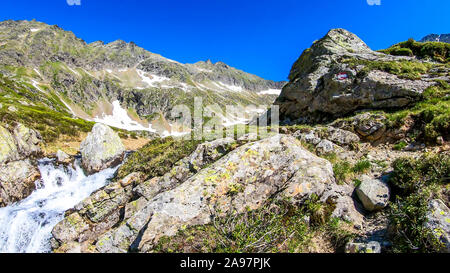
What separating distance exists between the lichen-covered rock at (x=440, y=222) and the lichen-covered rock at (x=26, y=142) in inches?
1150

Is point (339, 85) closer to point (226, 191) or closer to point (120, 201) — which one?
point (226, 191)

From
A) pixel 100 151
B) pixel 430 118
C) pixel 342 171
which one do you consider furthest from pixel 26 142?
pixel 430 118

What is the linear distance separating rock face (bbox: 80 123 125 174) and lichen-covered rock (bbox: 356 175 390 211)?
76.2ft

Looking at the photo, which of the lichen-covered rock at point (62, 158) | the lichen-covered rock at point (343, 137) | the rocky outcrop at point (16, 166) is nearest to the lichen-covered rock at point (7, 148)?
the rocky outcrop at point (16, 166)

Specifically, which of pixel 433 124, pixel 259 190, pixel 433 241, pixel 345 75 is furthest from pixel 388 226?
pixel 345 75

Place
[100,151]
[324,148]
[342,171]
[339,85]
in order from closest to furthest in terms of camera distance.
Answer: [342,171] → [324,148] → [339,85] → [100,151]

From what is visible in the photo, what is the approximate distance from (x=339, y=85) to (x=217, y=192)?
1767 cm

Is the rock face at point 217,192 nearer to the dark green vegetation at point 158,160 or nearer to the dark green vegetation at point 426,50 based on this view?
the dark green vegetation at point 158,160

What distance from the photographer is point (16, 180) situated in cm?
1678

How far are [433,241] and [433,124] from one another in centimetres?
886

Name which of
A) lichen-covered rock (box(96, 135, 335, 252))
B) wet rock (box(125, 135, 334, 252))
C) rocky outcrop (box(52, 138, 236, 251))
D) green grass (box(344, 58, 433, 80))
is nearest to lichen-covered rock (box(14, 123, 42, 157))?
rocky outcrop (box(52, 138, 236, 251))

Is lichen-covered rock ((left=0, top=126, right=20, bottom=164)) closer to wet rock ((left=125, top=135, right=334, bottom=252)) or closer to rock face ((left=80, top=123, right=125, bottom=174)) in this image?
rock face ((left=80, top=123, right=125, bottom=174))

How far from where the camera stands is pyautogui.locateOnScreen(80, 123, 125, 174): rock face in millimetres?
21297
